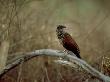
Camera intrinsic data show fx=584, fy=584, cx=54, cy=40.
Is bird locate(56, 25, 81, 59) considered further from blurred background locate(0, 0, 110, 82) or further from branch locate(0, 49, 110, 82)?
blurred background locate(0, 0, 110, 82)

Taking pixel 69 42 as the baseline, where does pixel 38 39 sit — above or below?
above

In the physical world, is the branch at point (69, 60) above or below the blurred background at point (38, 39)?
below

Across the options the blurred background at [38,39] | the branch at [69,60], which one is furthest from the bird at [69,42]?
the blurred background at [38,39]

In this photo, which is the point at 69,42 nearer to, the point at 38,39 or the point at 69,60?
the point at 69,60

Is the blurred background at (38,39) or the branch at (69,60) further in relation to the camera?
the blurred background at (38,39)

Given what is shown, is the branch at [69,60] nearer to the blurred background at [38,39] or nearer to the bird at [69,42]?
the bird at [69,42]

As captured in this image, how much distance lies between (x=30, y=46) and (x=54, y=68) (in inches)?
22.7

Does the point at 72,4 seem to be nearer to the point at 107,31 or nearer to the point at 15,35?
the point at 107,31

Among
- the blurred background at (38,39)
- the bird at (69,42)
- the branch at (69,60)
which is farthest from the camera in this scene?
the blurred background at (38,39)

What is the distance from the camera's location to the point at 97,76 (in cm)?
707

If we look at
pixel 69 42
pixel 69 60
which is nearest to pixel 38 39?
pixel 69 42

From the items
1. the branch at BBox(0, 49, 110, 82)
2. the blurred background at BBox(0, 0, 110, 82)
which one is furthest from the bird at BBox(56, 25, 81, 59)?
the blurred background at BBox(0, 0, 110, 82)

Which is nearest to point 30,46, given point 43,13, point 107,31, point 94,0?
point 43,13

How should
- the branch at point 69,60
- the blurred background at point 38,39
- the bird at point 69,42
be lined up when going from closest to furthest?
the branch at point 69,60 < the bird at point 69,42 < the blurred background at point 38,39
